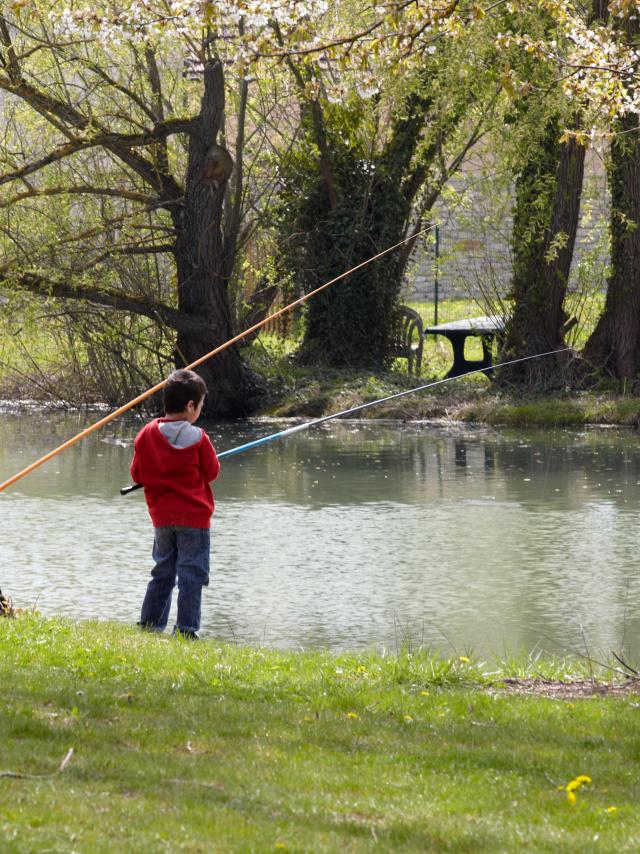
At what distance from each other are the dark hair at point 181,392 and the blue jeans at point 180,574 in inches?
23.7

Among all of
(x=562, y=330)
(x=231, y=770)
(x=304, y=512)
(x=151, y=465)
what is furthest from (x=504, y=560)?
(x=562, y=330)

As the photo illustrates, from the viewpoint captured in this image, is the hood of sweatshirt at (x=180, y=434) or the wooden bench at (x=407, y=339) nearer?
the hood of sweatshirt at (x=180, y=434)

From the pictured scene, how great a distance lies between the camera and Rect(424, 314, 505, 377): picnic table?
2144cm

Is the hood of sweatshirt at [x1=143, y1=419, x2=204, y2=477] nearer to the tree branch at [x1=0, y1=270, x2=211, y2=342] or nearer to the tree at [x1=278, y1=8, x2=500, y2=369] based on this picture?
the tree branch at [x1=0, y1=270, x2=211, y2=342]

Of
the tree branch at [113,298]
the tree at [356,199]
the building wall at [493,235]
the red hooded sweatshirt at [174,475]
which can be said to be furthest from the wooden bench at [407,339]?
the red hooded sweatshirt at [174,475]

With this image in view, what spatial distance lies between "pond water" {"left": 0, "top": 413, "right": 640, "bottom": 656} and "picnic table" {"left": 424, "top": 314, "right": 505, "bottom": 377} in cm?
391

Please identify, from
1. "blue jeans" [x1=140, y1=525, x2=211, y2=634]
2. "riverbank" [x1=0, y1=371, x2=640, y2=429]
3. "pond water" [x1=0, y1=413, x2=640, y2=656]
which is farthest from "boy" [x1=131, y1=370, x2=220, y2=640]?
"riverbank" [x1=0, y1=371, x2=640, y2=429]

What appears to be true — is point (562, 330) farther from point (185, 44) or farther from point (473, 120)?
point (185, 44)

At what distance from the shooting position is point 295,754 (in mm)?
4824

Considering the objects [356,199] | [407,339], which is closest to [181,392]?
[356,199]

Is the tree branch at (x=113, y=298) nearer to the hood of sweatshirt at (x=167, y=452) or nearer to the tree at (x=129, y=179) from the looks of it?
the tree at (x=129, y=179)

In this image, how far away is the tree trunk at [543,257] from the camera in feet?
65.7

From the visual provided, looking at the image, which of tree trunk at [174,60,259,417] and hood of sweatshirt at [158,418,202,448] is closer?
hood of sweatshirt at [158,418,202,448]

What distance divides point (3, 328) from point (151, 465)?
43.0 feet
